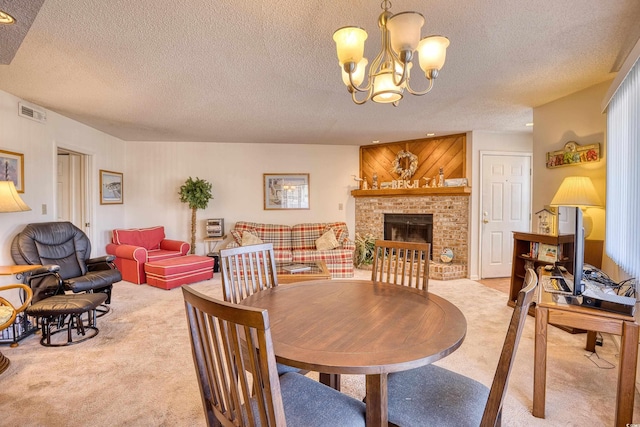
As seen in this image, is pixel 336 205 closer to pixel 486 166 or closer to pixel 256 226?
pixel 256 226

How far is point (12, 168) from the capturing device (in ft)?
10.7

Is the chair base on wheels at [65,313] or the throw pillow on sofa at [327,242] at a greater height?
the throw pillow on sofa at [327,242]

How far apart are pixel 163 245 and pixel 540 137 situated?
5707mm

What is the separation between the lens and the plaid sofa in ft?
16.7

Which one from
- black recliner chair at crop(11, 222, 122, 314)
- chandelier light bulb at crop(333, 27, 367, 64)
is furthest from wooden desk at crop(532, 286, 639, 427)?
black recliner chair at crop(11, 222, 122, 314)

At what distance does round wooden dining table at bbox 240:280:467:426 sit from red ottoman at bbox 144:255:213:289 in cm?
307

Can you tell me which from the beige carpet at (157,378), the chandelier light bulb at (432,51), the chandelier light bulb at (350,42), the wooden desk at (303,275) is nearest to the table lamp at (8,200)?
the beige carpet at (157,378)

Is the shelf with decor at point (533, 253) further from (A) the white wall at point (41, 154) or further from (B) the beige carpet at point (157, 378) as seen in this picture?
(A) the white wall at point (41, 154)

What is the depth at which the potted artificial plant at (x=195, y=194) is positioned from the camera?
17.5 feet

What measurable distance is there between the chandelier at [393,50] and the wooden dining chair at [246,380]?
130cm

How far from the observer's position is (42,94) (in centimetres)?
321

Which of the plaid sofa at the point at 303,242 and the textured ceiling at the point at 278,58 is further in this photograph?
the plaid sofa at the point at 303,242

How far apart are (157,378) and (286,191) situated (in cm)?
424

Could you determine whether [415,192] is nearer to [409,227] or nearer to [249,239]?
[409,227]
